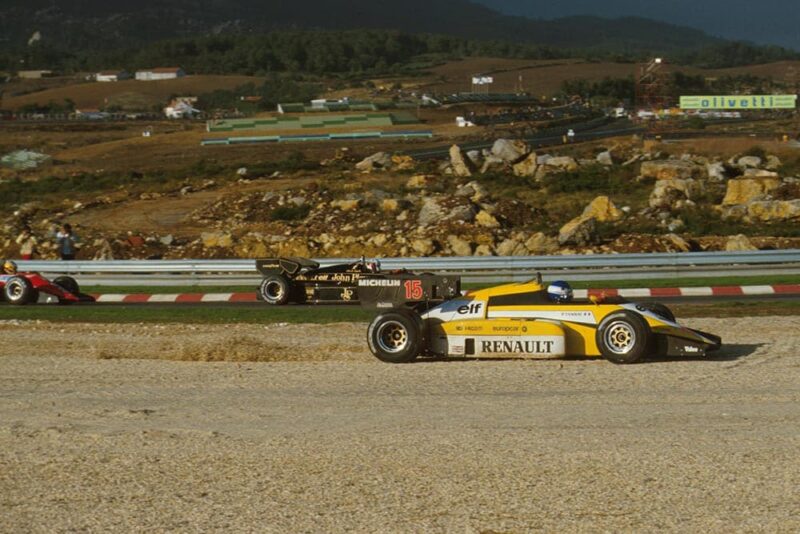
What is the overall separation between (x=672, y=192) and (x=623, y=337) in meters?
22.6

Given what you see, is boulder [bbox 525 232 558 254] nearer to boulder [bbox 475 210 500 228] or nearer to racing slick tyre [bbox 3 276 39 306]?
boulder [bbox 475 210 500 228]

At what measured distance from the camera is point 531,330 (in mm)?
14969

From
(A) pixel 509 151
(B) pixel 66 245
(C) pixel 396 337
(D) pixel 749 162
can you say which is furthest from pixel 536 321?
(D) pixel 749 162

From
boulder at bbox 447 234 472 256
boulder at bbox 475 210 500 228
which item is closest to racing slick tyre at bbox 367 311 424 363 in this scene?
boulder at bbox 447 234 472 256

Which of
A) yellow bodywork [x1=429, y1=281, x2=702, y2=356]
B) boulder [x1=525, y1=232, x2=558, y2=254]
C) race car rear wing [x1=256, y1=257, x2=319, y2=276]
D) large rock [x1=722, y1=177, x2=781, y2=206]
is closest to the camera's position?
yellow bodywork [x1=429, y1=281, x2=702, y2=356]

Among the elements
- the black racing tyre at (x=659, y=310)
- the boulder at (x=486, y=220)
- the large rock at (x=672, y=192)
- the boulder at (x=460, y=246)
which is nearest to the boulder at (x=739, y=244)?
the large rock at (x=672, y=192)

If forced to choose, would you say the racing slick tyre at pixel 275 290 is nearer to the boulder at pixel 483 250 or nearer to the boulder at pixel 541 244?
the boulder at pixel 483 250

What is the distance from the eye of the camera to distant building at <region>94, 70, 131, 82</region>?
140 m

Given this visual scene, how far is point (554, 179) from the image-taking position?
42.0m

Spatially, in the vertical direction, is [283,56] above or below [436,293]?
above

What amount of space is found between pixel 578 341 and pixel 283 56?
450 feet

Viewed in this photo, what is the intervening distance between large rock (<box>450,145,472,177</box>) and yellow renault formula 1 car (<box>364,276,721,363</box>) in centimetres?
2846

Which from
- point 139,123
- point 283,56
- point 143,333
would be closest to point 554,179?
point 143,333

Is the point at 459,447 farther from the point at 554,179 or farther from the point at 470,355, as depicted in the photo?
the point at 554,179
